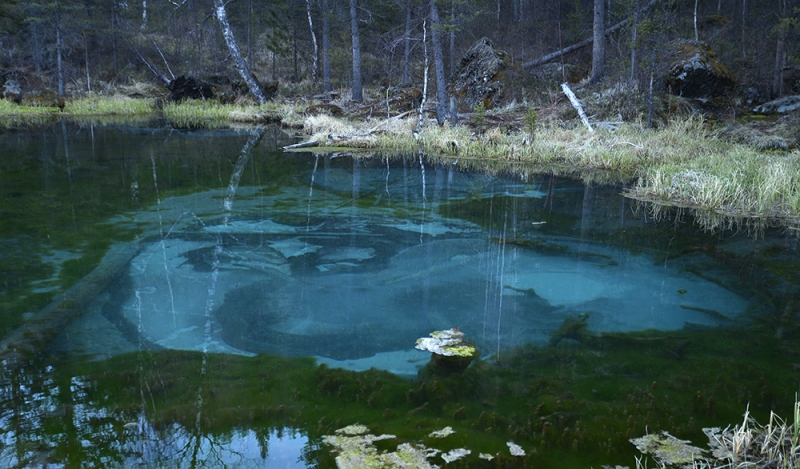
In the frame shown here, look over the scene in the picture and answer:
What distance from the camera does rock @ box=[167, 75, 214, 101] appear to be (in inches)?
963

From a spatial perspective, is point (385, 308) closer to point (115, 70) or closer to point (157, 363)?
point (157, 363)

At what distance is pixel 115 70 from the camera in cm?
2853

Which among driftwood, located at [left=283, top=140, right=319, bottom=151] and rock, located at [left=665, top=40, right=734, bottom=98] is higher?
rock, located at [left=665, top=40, right=734, bottom=98]

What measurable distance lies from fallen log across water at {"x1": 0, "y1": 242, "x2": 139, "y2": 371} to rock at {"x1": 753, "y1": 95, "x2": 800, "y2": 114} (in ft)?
43.6

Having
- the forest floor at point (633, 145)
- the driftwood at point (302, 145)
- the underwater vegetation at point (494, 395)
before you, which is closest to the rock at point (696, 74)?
the forest floor at point (633, 145)

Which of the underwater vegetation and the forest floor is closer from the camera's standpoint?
the underwater vegetation

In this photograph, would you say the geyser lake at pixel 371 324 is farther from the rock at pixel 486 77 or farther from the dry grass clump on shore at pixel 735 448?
the rock at pixel 486 77

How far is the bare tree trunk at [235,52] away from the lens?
22.2 m

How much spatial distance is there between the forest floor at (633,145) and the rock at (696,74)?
22.4 inches

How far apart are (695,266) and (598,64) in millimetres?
12630

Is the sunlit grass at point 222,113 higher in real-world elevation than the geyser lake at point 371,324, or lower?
higher

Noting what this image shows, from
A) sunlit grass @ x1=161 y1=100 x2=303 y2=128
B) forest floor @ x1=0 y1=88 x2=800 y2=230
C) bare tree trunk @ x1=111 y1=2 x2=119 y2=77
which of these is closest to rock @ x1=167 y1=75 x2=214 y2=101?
sunlit grass @ x1=161 y1=100 x2=303 y2=128

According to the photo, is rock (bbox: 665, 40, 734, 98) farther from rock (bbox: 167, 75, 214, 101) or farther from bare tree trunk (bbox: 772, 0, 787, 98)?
rock (bbox: 167, 75, 214, 101)

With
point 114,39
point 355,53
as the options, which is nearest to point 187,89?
point 114,39
